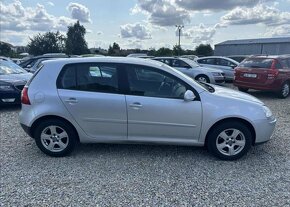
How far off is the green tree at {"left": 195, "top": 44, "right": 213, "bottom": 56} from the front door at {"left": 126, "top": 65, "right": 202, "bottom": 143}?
170 feet

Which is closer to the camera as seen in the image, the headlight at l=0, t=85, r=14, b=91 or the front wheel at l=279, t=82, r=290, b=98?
the headlight at l=0, t=85, r=14, b=91

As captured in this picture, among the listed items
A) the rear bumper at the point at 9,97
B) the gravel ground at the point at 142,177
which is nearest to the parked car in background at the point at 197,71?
the rear bumper at the point at 9,97

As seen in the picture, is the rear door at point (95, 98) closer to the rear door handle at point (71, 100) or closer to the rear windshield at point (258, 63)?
the rear door handle at point (71, 100)

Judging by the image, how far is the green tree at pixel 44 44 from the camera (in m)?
58.0

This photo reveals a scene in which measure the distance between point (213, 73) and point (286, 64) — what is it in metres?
3.43

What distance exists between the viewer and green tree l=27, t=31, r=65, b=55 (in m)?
58.0

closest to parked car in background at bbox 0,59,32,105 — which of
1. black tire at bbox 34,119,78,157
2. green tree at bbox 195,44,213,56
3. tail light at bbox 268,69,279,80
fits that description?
black tire at bbox 34,119,78,157

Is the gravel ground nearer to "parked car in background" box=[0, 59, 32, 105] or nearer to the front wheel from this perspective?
"parked car in background" box=[0, 59, 32, 105]

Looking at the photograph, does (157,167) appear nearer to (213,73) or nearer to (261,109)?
(261,109)

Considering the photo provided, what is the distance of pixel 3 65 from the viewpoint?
343 inches

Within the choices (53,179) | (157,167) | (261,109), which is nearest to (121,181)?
(157,167)

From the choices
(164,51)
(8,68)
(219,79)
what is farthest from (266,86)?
(164,51)

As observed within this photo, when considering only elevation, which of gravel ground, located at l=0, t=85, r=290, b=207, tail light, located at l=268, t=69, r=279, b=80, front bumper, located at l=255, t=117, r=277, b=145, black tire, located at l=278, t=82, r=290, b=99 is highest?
tail light, located at l=268, t=69, r=279, b=80

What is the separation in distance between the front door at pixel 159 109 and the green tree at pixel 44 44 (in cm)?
5855
